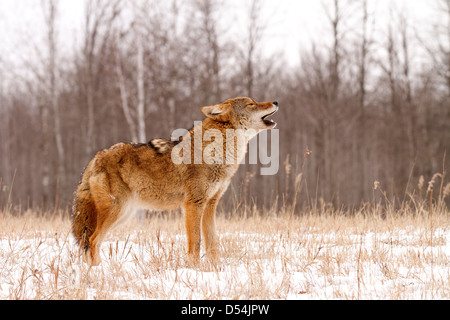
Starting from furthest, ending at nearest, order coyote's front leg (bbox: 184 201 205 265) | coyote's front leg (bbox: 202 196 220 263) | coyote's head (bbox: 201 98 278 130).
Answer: coyote's head (bbox: 201 98 278 130)
coyote's front leg (bbox: 202 196 220 263)
coyote's front leg (bbox: 184 201 205 265)

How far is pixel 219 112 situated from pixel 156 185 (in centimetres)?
125

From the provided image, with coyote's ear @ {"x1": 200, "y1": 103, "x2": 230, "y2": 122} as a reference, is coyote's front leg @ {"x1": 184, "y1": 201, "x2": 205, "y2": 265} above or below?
below

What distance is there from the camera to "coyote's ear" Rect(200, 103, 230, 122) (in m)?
4.81

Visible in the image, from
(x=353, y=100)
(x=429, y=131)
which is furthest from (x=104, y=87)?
(x=429, y=131)

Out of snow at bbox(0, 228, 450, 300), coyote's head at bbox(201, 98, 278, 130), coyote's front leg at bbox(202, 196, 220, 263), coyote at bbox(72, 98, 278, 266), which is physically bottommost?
snow at bbox(0, 228, 450, 300)

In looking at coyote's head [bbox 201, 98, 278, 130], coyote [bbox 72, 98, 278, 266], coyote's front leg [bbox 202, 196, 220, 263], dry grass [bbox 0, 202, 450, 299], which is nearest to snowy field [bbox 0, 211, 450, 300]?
dry grass [bbox 0, 202, 450, 299]

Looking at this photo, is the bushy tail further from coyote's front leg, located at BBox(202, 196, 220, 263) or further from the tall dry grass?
coyote's front leg, located at BBox(202, 196, 220, 263)

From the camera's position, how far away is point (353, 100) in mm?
20922

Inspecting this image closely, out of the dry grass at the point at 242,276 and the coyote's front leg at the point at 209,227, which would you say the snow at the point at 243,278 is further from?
the coyote's front leg at the point at 209,227

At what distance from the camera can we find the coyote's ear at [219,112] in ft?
15.8

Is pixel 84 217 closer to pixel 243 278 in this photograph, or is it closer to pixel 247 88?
pixel 243 278

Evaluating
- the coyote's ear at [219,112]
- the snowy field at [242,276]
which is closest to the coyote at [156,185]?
the coyote's ear at [219,112]

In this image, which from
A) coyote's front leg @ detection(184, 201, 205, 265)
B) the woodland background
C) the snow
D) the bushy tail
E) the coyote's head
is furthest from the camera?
the woodland background

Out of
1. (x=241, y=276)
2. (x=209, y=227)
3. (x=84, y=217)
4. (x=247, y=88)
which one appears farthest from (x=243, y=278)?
(x=247, y=88)
